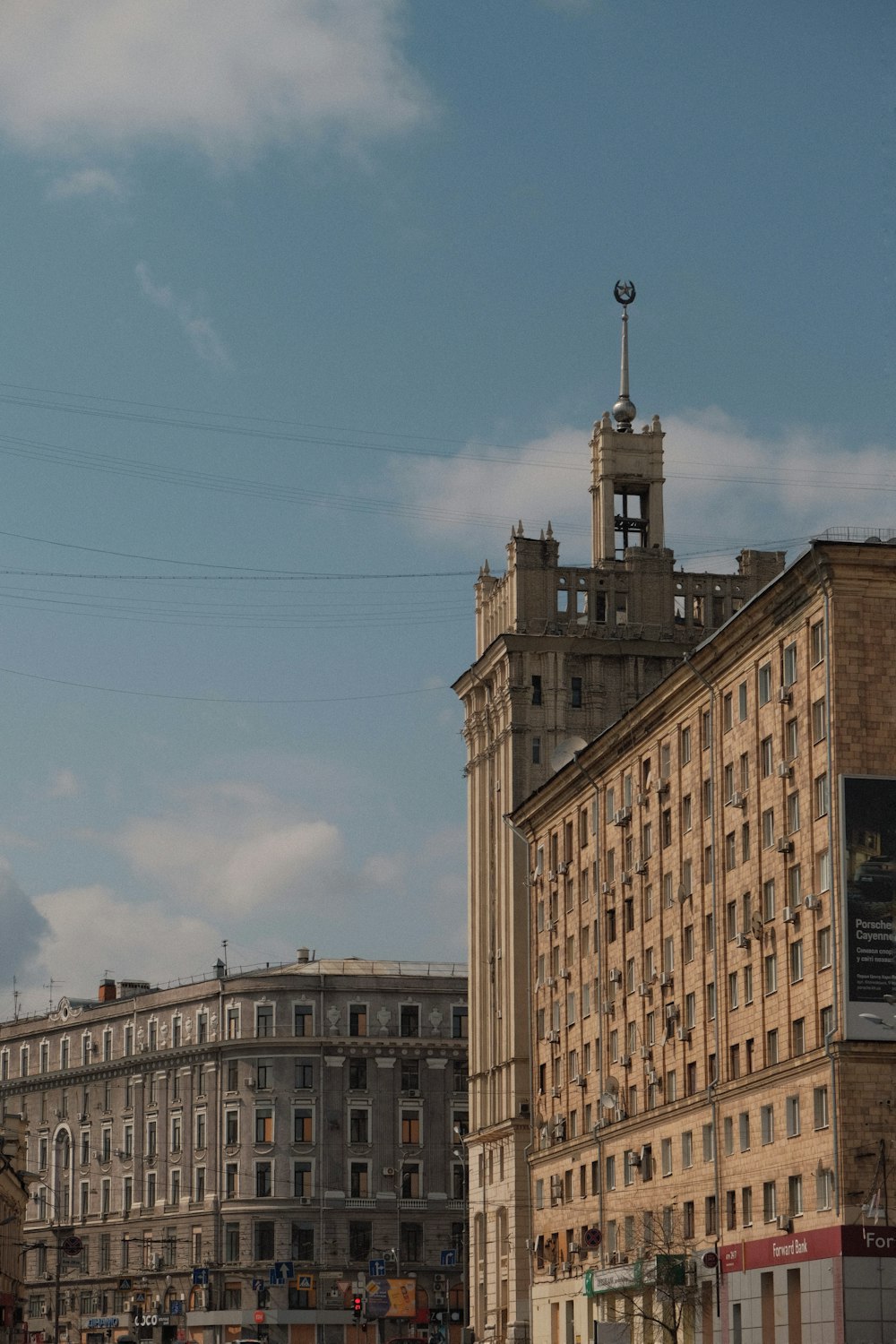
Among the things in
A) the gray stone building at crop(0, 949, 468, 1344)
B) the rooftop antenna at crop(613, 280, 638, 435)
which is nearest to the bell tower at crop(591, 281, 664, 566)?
the rooftop antenna at crop(613, 280, 638, 435)

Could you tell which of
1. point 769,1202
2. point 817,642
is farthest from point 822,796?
point 769,1202

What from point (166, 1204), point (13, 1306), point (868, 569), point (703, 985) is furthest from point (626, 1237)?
point (166, 1204)

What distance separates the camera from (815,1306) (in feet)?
195

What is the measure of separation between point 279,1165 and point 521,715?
4508cm

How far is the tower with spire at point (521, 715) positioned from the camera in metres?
105

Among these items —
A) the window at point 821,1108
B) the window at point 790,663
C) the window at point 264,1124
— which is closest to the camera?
the window at point 821,1108

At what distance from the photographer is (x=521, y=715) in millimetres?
108938

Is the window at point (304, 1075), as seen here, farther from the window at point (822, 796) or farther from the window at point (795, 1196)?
the window at point (822, 796)

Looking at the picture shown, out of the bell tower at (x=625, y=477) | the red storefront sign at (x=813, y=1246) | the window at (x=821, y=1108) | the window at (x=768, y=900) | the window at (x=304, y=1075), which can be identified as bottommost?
the red storefront sign at (x=813, y=1246)

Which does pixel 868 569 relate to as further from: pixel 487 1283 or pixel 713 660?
pixel 487 1283

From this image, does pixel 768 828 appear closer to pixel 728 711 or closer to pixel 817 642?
pixel 728 711

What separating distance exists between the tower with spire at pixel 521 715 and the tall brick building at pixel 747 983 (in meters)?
13.6

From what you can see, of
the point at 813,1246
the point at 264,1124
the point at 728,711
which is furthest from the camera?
the point at 264,1124

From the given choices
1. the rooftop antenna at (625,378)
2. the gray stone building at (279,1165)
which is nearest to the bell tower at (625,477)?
the rooftop antenna at (625,378)
